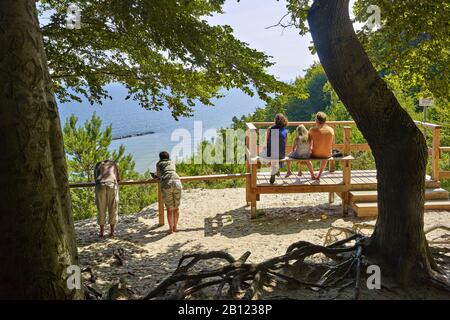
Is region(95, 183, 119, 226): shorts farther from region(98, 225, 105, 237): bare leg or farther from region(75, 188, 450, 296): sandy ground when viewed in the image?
region(75, 188, 450, 296): sandy ground

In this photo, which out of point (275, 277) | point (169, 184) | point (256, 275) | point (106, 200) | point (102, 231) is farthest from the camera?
point (102, 231)

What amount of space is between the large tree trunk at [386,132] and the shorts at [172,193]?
15.0 ft

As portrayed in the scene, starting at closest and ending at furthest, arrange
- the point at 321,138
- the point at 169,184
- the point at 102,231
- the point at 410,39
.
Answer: the point at 410,39 → the point at 169,184 → the point at 102,231 → the point at 321,138

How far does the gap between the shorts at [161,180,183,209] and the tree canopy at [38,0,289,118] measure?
1.40 m

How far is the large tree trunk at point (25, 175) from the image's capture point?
3.31m

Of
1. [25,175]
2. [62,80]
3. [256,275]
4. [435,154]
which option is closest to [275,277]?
[256,275]

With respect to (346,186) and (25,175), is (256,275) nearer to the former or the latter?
(25,175)

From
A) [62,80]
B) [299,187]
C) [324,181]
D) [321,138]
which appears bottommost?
[299,187]

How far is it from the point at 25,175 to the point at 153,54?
177 inches

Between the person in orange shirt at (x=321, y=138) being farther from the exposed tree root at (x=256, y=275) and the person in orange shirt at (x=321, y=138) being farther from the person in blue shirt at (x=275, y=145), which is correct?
the exposed tree root at (x=256, y=275)

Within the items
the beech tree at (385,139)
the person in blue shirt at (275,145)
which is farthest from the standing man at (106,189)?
the beech tree at (385,139)

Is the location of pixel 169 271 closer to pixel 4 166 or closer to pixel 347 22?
pixel 4 166

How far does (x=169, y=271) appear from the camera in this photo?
21.2 ft

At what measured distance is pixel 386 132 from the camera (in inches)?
186
